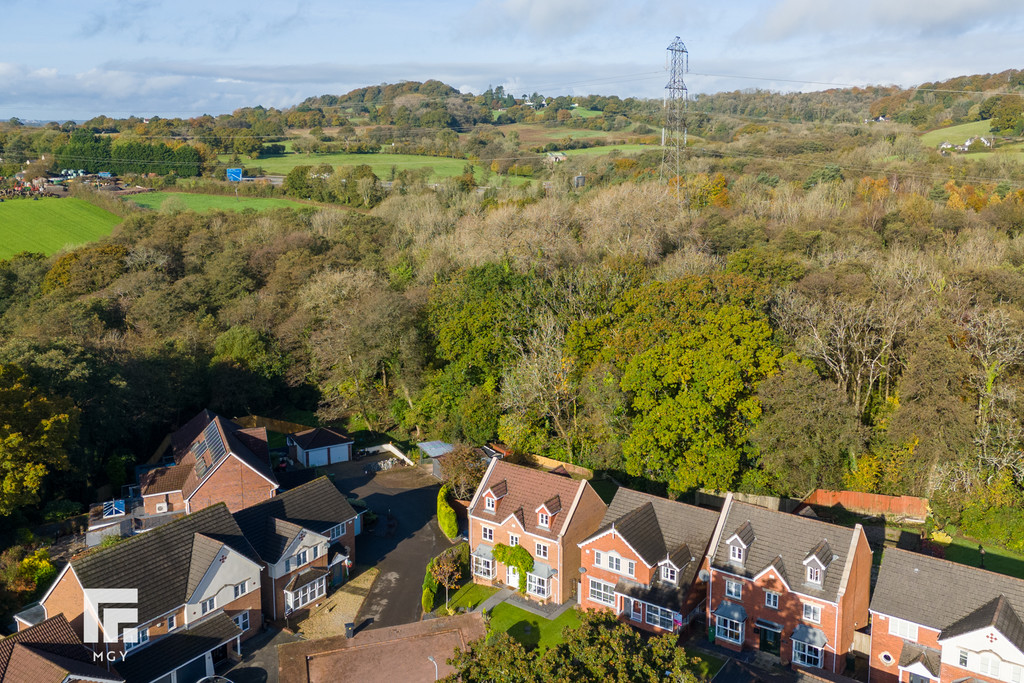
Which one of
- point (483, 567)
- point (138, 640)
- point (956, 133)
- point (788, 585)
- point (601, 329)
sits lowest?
point (483, 567)

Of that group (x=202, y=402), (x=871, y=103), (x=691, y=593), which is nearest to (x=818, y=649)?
(x=691, y=593)

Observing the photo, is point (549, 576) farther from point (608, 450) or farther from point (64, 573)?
point (64, 573)

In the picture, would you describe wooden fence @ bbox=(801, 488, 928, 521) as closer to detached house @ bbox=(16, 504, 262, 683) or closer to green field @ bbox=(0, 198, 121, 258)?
detached house @ bbox=(16, 504, 262, 683)

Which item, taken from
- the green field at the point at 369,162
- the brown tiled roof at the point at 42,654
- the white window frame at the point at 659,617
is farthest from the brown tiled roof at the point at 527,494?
the green field at the point at 369,162

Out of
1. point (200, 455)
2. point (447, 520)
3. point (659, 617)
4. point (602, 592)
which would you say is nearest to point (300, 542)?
point (447, 520)

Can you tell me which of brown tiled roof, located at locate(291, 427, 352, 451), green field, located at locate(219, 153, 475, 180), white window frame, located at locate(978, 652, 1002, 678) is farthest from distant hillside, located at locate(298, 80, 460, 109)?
white window frame, located at locate(978, 652, 1002, 678)

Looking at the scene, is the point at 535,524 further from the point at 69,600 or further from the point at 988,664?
Answer: the point at 69,600
